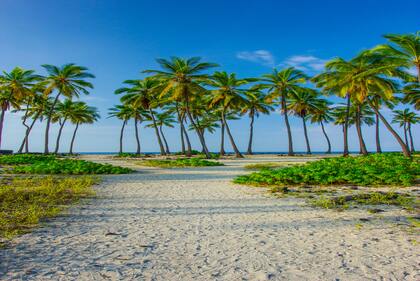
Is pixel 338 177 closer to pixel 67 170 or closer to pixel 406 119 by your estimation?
pixel 67 170

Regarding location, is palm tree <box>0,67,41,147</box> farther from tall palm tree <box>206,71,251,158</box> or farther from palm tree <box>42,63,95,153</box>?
tall palm tree <box>206,71,251,158</box>

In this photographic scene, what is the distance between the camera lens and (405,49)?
19.4 m

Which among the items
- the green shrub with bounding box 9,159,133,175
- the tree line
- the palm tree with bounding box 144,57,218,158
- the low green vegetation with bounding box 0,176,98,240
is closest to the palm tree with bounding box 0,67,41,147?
the tree line

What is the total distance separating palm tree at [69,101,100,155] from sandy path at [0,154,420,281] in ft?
144

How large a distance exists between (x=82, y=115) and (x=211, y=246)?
4729 centimetres

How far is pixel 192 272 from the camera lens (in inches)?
114

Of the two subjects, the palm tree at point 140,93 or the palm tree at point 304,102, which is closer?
the palm tree at point 140,93

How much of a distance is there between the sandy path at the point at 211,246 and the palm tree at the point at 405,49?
18386mm

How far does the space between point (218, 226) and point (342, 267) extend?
2.06 metres

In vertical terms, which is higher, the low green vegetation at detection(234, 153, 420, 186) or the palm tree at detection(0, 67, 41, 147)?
the palm tree at detection(0, 67, 41, 147)

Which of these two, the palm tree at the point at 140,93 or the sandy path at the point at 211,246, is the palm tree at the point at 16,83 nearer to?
the palm tree at the point at 140,93

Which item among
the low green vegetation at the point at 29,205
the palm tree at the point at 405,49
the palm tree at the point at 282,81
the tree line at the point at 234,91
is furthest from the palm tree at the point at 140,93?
the low green vegetation at the point at 29,205

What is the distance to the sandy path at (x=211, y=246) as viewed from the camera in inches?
113

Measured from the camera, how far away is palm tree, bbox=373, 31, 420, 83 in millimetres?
18875
